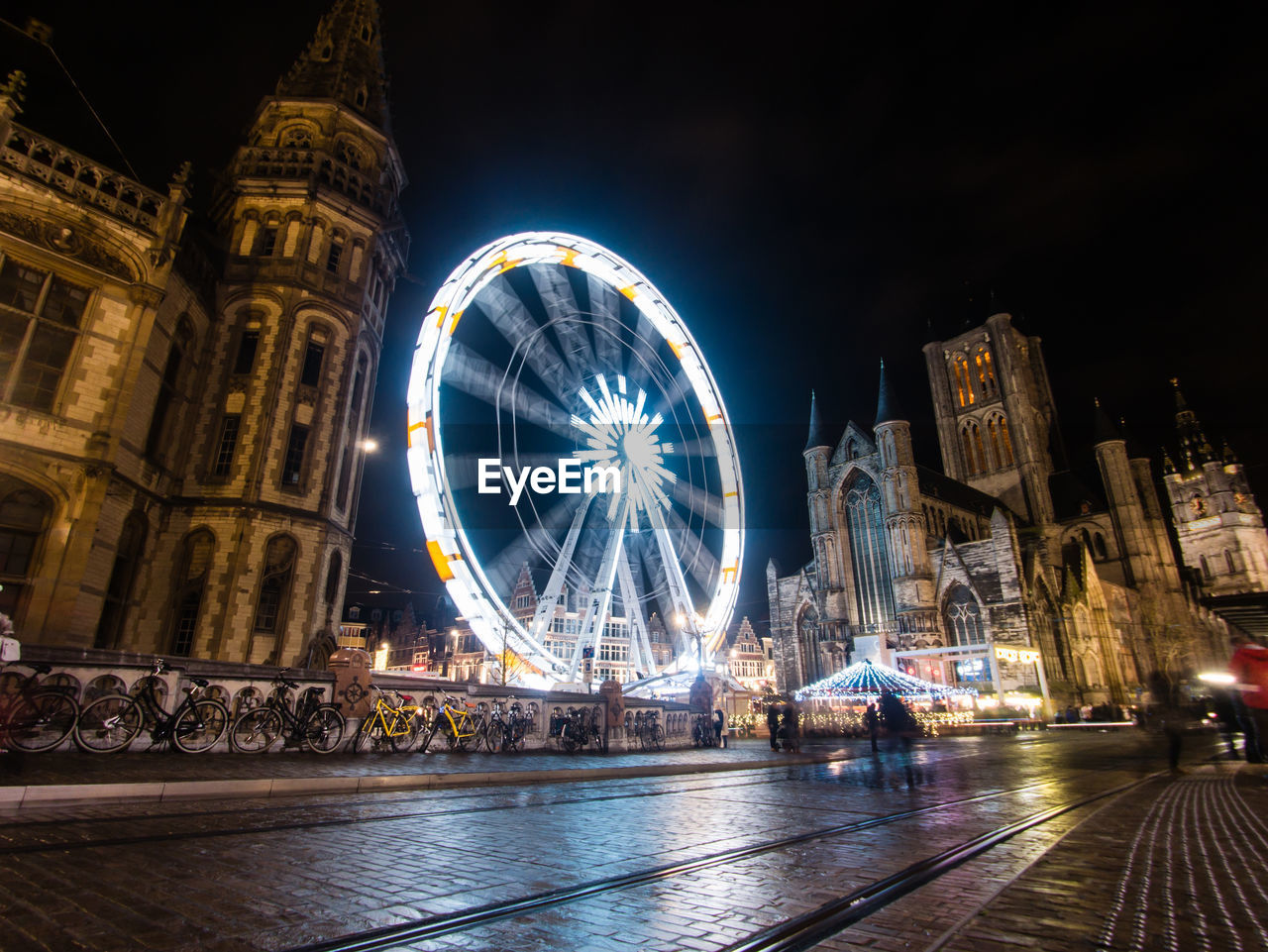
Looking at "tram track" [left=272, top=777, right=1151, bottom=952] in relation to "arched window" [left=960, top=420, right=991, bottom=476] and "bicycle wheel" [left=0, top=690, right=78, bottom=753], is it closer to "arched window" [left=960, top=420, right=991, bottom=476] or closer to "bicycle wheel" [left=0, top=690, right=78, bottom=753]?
"bicycle wheel" [left=0, top=690, right=78, bottom=753]

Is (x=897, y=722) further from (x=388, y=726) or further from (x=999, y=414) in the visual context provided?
(x=999, y=414)

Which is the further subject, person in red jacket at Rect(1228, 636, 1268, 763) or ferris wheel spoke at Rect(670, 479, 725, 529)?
ferris wheel spoke at Rect(670, 479, 725, 529)

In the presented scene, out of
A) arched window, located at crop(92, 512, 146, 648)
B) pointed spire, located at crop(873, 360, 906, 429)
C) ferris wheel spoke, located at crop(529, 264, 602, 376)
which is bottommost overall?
arched window, located at crop(92, 512, 146, 648)

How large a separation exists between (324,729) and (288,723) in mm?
635

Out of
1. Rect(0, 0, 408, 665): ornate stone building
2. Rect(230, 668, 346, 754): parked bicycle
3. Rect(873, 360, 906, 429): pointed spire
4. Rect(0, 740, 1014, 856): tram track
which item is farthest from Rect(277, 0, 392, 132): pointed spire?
Rect(873, 360, 906, 429): pointed spire

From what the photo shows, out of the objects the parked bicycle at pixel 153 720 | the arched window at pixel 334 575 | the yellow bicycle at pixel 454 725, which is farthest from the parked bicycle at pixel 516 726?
the arched window at pixel 334 575

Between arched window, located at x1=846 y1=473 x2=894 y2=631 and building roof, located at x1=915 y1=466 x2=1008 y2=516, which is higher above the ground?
building roof, located at x1=915 y1=466 x2=1008 y2=516

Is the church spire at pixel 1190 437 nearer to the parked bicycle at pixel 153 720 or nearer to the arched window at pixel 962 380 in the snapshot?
the arched window at pixel 962 380

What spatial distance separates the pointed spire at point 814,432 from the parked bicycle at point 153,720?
54.8 m

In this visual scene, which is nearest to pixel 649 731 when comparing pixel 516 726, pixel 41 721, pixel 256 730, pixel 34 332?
pixel 516 726

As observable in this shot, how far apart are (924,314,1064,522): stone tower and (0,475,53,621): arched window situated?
76.4m

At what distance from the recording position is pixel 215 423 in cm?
2030

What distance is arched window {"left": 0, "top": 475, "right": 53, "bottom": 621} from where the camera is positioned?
14688 millimetres

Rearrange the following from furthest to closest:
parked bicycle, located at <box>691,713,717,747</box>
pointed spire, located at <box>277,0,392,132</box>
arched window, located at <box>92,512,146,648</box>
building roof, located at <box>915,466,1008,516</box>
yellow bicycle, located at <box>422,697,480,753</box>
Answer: building roof, located at <box>915,466,1008,516</box>, pointed spire, located at <box>277,0,392,132</box>, parked bicycle, located at <box>691,713,717,747</box>, arched window, located at <box>92,512,146,648</box>, yellow bicycle, located at <box>422,697,480,753</box>
